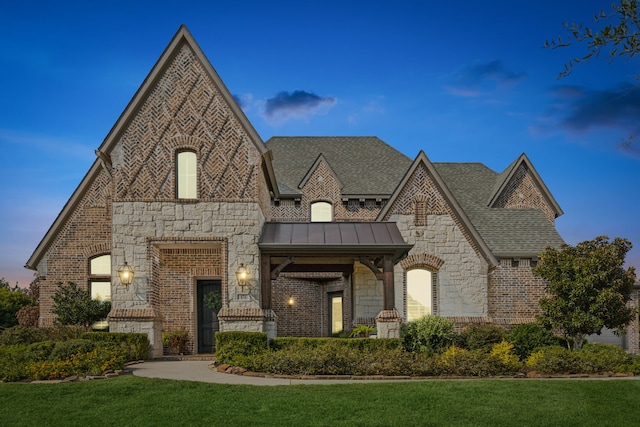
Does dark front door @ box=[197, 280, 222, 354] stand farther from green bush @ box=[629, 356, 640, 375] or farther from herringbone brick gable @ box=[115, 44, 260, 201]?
green bush @ box=[629, 356, 640, 375]

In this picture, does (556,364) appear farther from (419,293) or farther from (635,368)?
(419,293)

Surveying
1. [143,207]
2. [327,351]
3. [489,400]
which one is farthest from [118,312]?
[489,400]

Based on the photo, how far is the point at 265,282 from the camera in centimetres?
2150

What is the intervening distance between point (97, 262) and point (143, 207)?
491cm

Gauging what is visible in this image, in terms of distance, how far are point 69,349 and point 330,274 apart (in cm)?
1300

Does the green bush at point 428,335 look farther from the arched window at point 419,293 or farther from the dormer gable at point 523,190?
the dormer gable at point 523,190

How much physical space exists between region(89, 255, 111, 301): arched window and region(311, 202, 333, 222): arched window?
922 centimetres

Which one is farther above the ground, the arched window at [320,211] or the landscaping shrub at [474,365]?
the arched window at [320,211]

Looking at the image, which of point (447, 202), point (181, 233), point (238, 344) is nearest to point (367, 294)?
point (447, 202)

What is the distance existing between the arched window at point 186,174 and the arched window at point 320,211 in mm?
9106

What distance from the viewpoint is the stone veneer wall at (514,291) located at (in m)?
25.8

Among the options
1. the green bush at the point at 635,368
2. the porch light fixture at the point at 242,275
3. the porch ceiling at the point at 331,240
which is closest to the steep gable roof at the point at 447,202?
the porch ceiling at the point at 331,240

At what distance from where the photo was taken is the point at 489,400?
1314 cm

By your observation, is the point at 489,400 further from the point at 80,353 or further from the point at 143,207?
the point at 143,207
